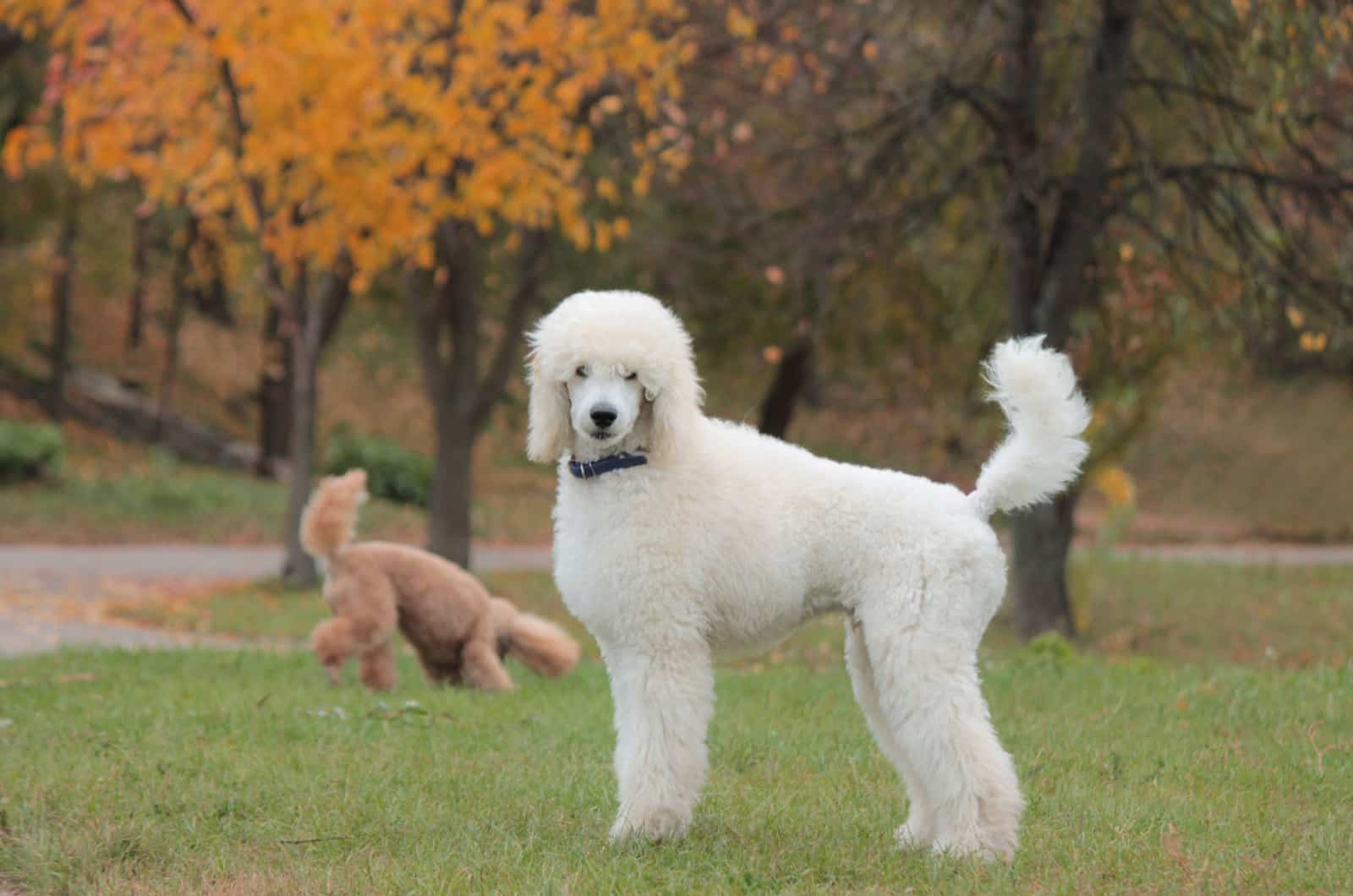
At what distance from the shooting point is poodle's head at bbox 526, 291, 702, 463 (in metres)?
4.74

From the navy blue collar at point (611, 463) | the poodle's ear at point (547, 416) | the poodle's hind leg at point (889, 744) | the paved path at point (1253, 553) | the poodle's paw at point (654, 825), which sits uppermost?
the poodle's ear at point (547, 416)

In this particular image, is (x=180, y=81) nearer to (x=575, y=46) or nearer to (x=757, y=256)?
(x=575, y=46)

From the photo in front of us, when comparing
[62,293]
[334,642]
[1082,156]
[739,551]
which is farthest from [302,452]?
[739,551]

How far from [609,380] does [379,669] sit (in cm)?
391

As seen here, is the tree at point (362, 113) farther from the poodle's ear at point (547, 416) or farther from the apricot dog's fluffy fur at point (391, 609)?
the poodle's ear at point (547, 416)

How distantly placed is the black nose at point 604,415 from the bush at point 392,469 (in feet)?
56.5

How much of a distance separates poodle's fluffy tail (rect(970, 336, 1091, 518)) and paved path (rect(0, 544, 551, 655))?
7.25 m

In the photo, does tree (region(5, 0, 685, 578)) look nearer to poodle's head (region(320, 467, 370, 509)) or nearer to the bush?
poodle's head (region(320, 467, 370, 509))

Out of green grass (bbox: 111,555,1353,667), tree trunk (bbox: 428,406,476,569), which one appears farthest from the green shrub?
tree trunk (bbox: 428,406,476,569)

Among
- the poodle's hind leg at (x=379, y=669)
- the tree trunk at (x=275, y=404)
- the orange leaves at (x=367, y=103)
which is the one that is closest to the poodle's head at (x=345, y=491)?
the poodle's hind leg at (x=379, y=669)

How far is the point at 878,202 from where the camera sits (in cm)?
1268

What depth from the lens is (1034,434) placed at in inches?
188

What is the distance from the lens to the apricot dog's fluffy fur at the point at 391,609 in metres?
7.82

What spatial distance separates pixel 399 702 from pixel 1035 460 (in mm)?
3818
